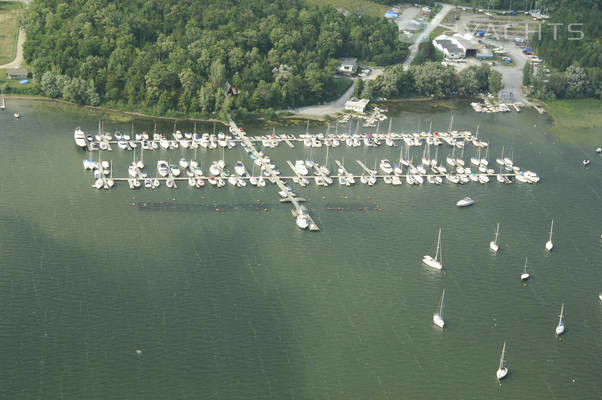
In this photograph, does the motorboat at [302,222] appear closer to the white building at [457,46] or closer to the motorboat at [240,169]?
the motorboat at [240,169]

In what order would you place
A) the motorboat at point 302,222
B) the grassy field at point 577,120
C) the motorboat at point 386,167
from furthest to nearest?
the grassy field at point 577,120, the motorboat at point 386,167, the motorboat at point 302,222

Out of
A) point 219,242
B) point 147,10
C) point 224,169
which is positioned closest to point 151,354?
point 219,242

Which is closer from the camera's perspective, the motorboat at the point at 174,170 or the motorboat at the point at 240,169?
the motorboat at the point at 174,170

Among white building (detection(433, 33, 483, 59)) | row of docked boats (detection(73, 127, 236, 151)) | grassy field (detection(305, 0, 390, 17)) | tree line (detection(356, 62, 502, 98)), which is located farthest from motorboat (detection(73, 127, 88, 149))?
grassy field (detection(305, 0, 390, 17))

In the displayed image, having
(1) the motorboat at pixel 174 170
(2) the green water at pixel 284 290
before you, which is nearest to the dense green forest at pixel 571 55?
(2) the green water at pixel 284 290

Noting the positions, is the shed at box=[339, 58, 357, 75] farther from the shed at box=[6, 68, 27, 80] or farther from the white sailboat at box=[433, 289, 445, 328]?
the white sailboat at box=[433, 289, 445, 328]

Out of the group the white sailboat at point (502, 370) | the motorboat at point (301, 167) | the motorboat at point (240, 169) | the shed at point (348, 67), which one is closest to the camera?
the white sailboat at point (502, 370)
